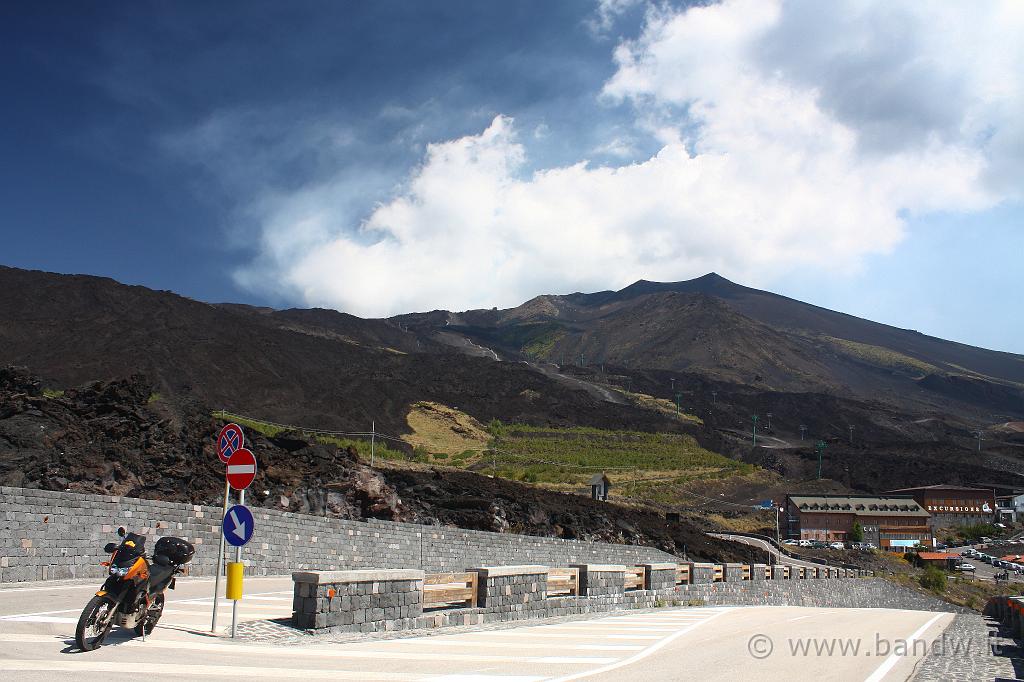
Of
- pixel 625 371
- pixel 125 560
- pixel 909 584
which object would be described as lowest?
pixel 909 584

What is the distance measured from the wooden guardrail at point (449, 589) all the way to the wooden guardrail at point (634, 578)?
283 inches

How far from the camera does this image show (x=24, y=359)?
8519cm

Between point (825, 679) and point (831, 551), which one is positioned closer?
point (825, 679)

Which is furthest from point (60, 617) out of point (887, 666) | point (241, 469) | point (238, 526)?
point (887, 666)

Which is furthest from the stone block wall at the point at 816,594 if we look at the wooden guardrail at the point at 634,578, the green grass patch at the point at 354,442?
the green grass patch at the point at 354,442

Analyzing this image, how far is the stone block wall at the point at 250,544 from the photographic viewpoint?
1542cm

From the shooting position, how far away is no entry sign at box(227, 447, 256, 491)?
11.2m

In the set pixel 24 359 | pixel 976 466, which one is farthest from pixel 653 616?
pixel 976 466

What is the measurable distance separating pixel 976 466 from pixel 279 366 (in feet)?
396

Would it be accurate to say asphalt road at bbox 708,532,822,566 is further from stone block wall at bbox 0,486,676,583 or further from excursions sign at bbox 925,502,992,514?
excursions sign at bbox 925,502,992,514

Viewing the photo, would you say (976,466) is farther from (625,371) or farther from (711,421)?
(625,371)

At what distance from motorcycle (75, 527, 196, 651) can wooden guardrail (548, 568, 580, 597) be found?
875 cm

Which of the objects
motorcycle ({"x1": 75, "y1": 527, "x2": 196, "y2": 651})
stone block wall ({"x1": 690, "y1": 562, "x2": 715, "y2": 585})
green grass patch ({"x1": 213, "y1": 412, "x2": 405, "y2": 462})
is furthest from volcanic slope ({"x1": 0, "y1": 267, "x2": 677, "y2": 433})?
motorcycle ({"x1": 75, "y1": 527, "x2": 196, "y2": 651})

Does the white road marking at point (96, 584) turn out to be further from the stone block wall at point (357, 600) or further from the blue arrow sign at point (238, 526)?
the stone block wall at point (357, 600)
